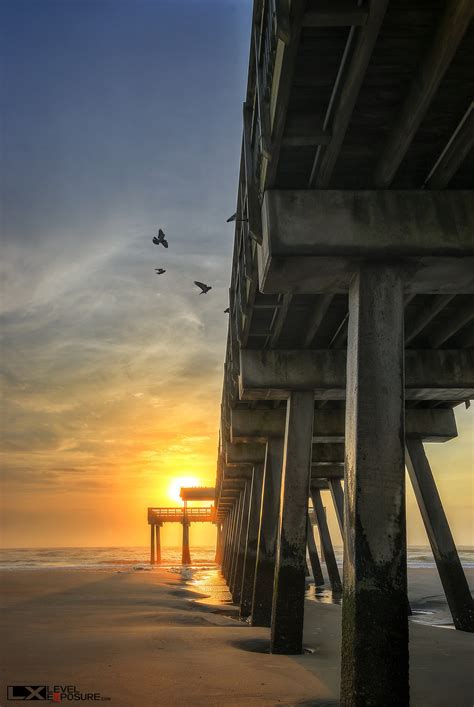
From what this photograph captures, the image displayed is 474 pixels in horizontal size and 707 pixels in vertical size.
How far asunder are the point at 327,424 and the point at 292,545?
253 inches

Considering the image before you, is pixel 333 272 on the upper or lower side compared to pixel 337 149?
lower

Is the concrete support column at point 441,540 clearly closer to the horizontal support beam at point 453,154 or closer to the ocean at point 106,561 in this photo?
the horizontal support beam at point 453,154

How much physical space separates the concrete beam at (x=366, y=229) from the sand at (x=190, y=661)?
13.2 ft

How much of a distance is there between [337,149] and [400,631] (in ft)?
13.1

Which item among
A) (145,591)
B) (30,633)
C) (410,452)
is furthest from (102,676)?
(145,591)

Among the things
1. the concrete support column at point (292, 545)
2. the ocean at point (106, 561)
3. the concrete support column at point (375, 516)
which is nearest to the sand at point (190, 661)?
the concrete support column at point (292, 545)

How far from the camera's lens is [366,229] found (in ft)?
20.0

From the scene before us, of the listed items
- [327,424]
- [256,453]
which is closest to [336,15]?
[327,424]

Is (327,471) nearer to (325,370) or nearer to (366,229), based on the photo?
(325,370)

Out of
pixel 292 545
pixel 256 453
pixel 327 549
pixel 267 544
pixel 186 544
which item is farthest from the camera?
pixel 186 544

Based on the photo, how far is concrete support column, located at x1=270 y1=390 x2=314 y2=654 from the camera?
8898 millimetres

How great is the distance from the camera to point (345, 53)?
4.54 meters

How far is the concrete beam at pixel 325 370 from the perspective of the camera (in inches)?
437

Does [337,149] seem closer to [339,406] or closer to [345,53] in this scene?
[345,53]
